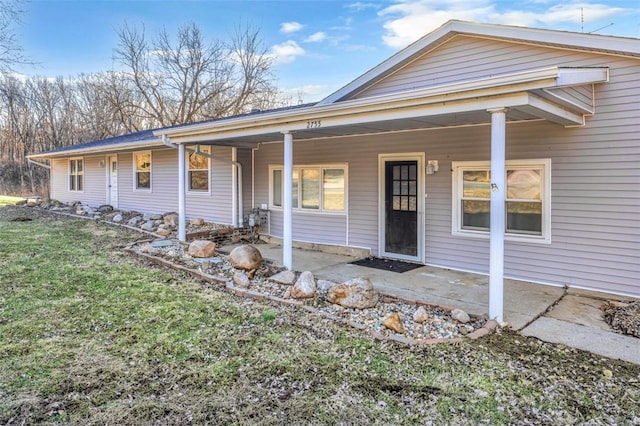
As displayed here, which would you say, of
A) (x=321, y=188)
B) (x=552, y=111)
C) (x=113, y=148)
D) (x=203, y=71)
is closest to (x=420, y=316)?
(x=552, y=111)

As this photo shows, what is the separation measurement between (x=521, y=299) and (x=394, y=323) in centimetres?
209

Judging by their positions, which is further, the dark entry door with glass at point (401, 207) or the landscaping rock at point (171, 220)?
the landscaping rock at point (171, 220)

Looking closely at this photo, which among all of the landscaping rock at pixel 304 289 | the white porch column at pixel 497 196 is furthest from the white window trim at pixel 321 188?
the white porch column at pixel 497 196

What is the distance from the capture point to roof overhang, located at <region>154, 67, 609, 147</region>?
13.1 feet

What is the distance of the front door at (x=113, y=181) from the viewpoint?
1418 centimetres

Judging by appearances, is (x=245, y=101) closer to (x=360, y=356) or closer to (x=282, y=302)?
(x=282, y=302)

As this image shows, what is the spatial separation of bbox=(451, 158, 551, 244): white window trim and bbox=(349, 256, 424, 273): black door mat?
957mm

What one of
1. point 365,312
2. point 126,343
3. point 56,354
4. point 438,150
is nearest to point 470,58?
point 438,150

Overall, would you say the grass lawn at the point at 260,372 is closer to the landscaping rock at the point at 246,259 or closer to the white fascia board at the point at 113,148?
the landscaping rock at the point at 246,259

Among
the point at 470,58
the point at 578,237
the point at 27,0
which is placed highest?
the point at 27,0

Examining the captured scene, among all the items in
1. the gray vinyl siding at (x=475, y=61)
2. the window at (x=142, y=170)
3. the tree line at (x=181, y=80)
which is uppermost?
the tree line at (x=181, y=80)

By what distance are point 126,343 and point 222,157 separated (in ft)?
22.6

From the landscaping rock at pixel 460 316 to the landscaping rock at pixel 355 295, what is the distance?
36.4 inches

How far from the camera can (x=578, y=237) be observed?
18.2 ft
